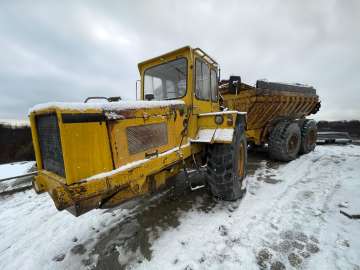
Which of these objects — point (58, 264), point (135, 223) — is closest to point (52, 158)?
point (58, 264)

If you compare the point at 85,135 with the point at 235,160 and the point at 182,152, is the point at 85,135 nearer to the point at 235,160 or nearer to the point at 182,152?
the point at 182,152

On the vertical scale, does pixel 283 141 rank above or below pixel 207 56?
below

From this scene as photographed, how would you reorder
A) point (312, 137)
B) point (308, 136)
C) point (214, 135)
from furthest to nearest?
1. point (312, 137)
2. point (308, 136)
3. point (214, 135)

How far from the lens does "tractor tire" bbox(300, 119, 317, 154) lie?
683 centimetres

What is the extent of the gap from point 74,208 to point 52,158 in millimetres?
622

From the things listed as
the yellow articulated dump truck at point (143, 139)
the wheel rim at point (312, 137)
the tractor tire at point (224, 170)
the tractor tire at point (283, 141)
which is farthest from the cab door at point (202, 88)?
the wheel rim at point (312, 137)

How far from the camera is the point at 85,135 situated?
5.46 feet

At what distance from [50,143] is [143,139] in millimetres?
940

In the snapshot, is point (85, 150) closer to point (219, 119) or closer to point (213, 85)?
point (219, 119)

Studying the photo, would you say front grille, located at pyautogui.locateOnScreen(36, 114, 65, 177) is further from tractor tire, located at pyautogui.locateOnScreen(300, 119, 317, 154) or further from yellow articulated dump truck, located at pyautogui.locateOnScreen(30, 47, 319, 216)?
tractor tire, located at pyautogui.locateOnScreen(300, 119, 317, 154)

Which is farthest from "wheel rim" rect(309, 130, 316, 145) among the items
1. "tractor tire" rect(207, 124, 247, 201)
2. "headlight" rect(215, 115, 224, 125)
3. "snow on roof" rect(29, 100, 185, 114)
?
"snow on roof" rect(29, 100, 185, 114)

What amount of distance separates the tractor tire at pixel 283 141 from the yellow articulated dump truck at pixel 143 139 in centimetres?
244

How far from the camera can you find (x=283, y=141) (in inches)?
223

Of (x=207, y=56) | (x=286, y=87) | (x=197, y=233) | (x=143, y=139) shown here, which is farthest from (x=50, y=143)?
(x=286, y=87)
